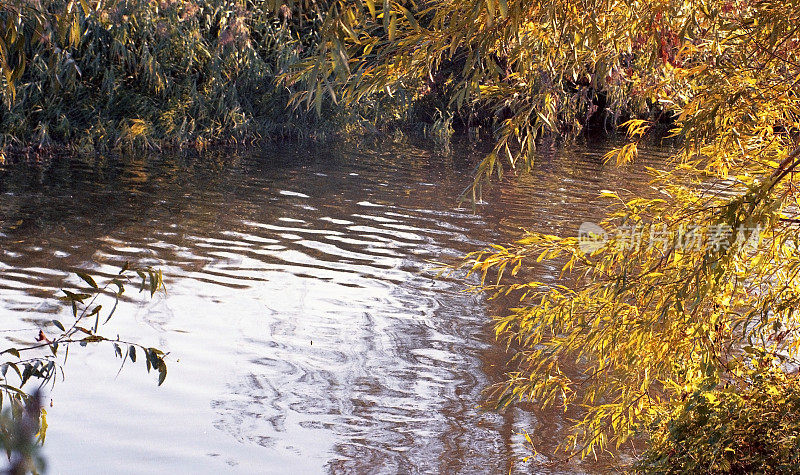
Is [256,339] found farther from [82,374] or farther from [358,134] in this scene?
[358,134]

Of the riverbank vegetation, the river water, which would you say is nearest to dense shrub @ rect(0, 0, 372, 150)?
the river water

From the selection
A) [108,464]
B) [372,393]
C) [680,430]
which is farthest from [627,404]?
[108,464]

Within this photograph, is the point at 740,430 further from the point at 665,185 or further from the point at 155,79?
the point at 155,79

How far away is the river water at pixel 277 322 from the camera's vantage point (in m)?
4.29

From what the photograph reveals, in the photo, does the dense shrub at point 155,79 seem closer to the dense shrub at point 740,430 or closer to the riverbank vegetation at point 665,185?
the riverbank vegetation at point 665,185

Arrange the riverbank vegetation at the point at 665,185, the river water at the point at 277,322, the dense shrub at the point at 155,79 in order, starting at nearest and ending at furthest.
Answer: the riverbank vegetation at the point at 665,185 → the river water at the point at 277,322 → the dense shrub at the point at 155,79

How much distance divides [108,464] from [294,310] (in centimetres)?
237

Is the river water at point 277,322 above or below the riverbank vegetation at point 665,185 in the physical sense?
below

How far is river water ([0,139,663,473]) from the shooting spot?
4.29m

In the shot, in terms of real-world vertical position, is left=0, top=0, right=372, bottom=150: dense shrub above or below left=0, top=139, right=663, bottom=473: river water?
above

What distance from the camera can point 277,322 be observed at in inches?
235

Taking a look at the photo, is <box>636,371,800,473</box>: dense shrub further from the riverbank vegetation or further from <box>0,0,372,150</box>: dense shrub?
<box>0,0,372,150</box>: dense shrub

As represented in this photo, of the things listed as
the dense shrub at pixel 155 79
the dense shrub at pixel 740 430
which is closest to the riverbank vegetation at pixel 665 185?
the dense shrub at pixel 740 430

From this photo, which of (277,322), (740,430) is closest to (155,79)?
(277,322)
